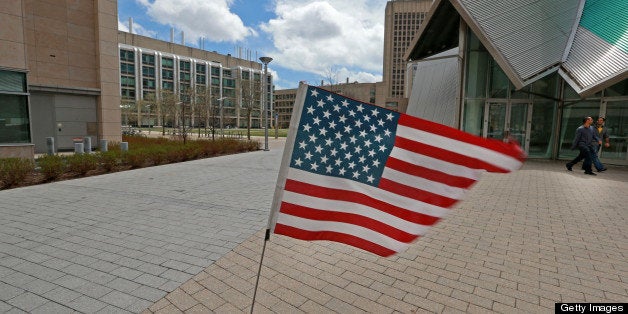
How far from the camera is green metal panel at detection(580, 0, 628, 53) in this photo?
1329cm

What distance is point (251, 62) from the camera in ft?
428

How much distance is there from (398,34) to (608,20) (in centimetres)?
10347

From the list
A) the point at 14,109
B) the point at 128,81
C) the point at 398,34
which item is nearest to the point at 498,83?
the point at 14,109

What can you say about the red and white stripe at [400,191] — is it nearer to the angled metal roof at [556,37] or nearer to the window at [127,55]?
the angled metal roof at [556,37]

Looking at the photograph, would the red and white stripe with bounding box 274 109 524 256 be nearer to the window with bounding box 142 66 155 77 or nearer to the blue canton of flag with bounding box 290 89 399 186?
the blue canton of flag with bounding box 290 89 399 186

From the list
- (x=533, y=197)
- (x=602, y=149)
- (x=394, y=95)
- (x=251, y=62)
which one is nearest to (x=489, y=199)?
(x=533, y=197)

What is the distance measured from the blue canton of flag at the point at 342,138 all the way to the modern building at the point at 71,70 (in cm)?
1644

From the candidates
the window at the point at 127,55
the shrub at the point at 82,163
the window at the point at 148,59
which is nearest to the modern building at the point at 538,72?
the shrub at the point at 82,163

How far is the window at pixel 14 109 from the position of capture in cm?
1161

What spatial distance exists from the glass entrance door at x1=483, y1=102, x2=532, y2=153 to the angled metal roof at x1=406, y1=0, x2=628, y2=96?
3014 millimetres

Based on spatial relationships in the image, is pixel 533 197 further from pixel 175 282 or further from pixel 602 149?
pixel 602 149

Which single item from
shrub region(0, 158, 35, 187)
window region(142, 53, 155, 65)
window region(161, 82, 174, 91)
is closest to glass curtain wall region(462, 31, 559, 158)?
shrub region(0, 158, 35, 187)

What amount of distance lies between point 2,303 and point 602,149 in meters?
19.4

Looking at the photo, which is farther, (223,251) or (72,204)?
(72,204)
